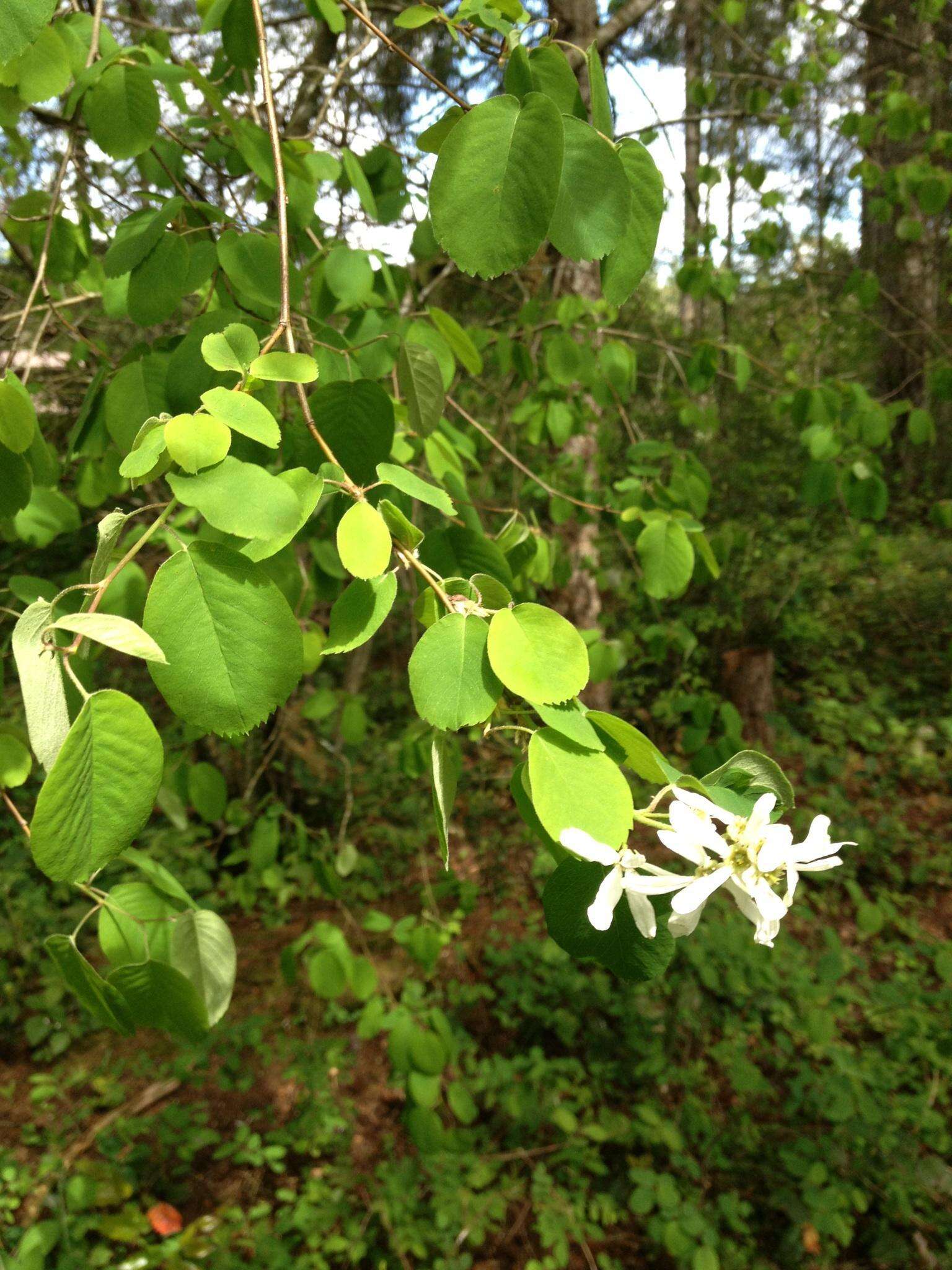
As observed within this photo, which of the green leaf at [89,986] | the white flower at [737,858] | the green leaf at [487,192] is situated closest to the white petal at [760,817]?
the white flower at [737,858]

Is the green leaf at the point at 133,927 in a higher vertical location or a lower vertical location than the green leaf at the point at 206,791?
higher

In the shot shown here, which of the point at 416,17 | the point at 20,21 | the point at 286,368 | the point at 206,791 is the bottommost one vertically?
the point at 206,791

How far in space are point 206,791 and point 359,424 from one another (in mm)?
997

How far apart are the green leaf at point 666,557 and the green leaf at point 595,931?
83 cm

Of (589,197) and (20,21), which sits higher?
(20,21)

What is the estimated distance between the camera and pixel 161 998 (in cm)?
61

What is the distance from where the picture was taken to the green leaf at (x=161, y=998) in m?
0.60

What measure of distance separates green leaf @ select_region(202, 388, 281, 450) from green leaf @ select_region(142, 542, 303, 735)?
0.25ft

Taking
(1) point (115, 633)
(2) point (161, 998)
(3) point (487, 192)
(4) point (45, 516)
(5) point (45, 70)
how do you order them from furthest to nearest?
1. (4) point (45, 516)
2. (5) point (45, 70)
3. (2) point (161, 998)
4. (3) point (487, 192)
5. (1) point (115, 633)

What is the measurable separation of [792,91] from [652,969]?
9.78 feet

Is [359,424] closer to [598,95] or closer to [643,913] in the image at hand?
[598,95]

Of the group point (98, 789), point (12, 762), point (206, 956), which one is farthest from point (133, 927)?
point (98, 789)

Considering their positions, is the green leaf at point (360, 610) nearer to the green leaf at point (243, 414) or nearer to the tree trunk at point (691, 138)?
the green leaf at point (243, 414)

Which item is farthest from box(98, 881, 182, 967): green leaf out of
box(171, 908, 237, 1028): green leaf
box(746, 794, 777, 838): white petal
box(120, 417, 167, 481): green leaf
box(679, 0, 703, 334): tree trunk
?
box(679, 0, 703, 334): tree trunk
